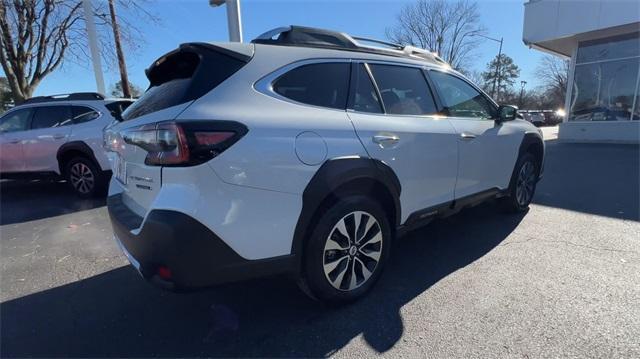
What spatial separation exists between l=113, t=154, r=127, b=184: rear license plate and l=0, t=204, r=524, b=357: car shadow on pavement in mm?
980

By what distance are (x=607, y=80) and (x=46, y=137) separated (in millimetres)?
18271

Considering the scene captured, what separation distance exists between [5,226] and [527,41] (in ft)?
57.1

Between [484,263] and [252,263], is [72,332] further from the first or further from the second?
[484,263]

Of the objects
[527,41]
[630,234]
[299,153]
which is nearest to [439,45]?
[527,41]

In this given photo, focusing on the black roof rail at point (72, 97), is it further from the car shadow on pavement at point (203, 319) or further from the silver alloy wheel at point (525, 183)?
the silver alloy wheel at point (525, 183)

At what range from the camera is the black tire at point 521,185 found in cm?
436

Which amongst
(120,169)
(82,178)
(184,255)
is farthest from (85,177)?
(184,255)

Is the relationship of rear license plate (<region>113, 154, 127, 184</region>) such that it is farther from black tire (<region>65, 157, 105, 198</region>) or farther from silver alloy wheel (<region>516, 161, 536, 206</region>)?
silver alloy wheel (<region>516, 161, 536, 206</region>)

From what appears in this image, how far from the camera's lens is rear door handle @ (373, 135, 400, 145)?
262cm

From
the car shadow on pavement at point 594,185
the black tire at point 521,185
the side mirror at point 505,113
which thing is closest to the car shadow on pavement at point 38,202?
the side mirror at point 505,113

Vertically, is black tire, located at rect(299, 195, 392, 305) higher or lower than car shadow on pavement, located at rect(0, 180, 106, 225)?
higher

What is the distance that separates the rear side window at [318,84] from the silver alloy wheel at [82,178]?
5192 mm

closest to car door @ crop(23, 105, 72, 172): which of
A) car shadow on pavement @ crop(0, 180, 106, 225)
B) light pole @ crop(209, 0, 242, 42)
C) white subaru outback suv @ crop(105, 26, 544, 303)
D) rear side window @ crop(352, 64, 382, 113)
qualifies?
car shadow on pavement @ crop(0, 180, 106, 225)

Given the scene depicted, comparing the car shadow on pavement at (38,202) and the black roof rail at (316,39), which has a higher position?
the black roof rail at (316,39)
